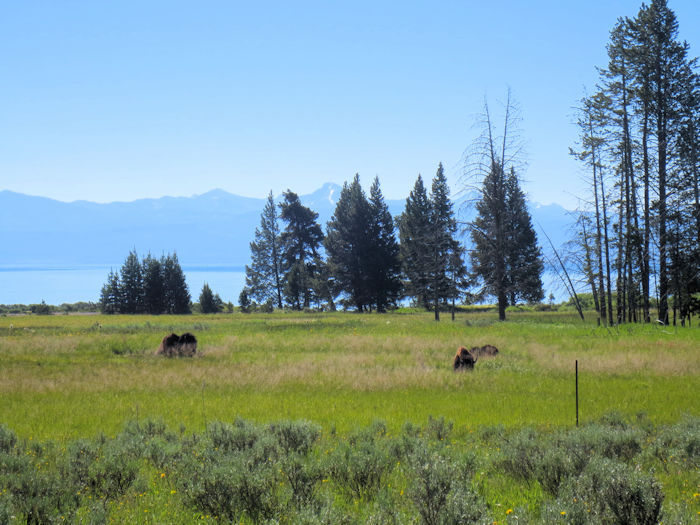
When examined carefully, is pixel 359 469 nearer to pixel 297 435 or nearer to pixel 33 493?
pixel 297 435

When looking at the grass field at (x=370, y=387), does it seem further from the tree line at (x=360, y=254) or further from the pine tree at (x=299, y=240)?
the pine tree at (x=299, y=240)

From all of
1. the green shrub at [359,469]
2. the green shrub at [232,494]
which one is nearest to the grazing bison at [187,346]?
the green shrub at [359,469]

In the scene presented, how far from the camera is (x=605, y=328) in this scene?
2747 cm

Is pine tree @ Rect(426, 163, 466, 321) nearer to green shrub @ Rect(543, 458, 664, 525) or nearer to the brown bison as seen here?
the brown bison

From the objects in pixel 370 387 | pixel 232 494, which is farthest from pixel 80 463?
pixel 370 387

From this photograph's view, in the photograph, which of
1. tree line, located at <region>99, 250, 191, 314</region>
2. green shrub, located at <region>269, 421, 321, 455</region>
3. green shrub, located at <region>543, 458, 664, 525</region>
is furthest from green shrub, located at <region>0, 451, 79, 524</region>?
tree line, located at <region>99, 250, 191, 314</region>

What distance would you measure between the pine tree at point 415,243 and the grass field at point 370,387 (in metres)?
29.1

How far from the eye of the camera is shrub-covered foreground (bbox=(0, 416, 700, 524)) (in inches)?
194

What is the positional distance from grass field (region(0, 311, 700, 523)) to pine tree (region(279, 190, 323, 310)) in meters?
41.9

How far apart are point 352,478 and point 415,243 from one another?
5124cm

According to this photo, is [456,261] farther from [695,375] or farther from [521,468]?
[521,468]

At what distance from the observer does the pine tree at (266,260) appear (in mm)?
70062

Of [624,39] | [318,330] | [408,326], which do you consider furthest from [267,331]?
[624,39]

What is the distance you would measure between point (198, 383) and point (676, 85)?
29220mm
